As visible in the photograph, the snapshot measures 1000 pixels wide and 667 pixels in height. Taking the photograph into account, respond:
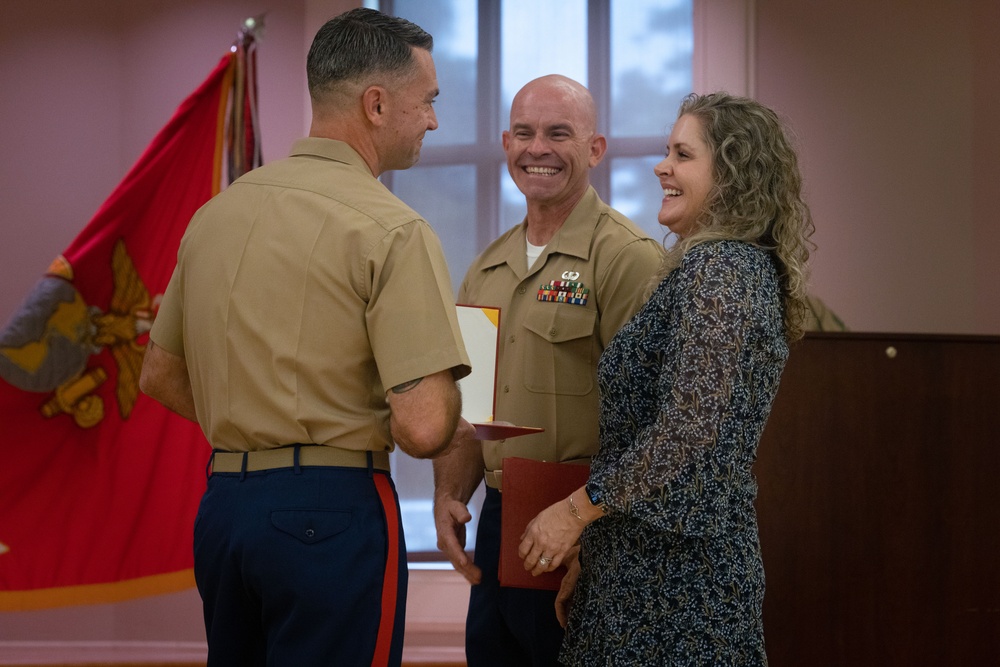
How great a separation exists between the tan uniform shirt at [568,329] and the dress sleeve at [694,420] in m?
0.47

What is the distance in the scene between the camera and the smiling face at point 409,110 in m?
1.62

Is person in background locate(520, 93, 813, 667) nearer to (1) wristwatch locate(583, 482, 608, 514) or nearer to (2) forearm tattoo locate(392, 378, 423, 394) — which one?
(1) wristwatch locate(583, 482, 608, 514)

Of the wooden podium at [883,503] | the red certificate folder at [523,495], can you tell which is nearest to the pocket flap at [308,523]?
the red certificate folder at [523,495]

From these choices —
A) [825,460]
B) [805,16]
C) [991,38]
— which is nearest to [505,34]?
[805,16]

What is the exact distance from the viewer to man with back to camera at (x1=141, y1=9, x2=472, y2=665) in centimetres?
142

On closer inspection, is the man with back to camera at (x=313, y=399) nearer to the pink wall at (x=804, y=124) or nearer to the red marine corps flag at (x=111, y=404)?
the red marine corps flag at (x=111, y=404)

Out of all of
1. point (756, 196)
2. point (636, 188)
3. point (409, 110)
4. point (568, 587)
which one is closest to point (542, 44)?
point (636, 188)

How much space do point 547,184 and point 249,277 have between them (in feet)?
2.87

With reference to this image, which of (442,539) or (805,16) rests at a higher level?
(805,16)

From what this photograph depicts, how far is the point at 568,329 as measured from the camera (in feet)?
6.61

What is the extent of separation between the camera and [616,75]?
385cm

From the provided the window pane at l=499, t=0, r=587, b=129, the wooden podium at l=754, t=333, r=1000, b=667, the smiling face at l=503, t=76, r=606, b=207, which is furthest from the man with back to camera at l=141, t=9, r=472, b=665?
the window pane at l=499, t=0, r=587, b=129

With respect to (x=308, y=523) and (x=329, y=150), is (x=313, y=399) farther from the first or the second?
(x=329, y=150)

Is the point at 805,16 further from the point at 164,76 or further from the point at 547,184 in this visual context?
the point at 164,76
